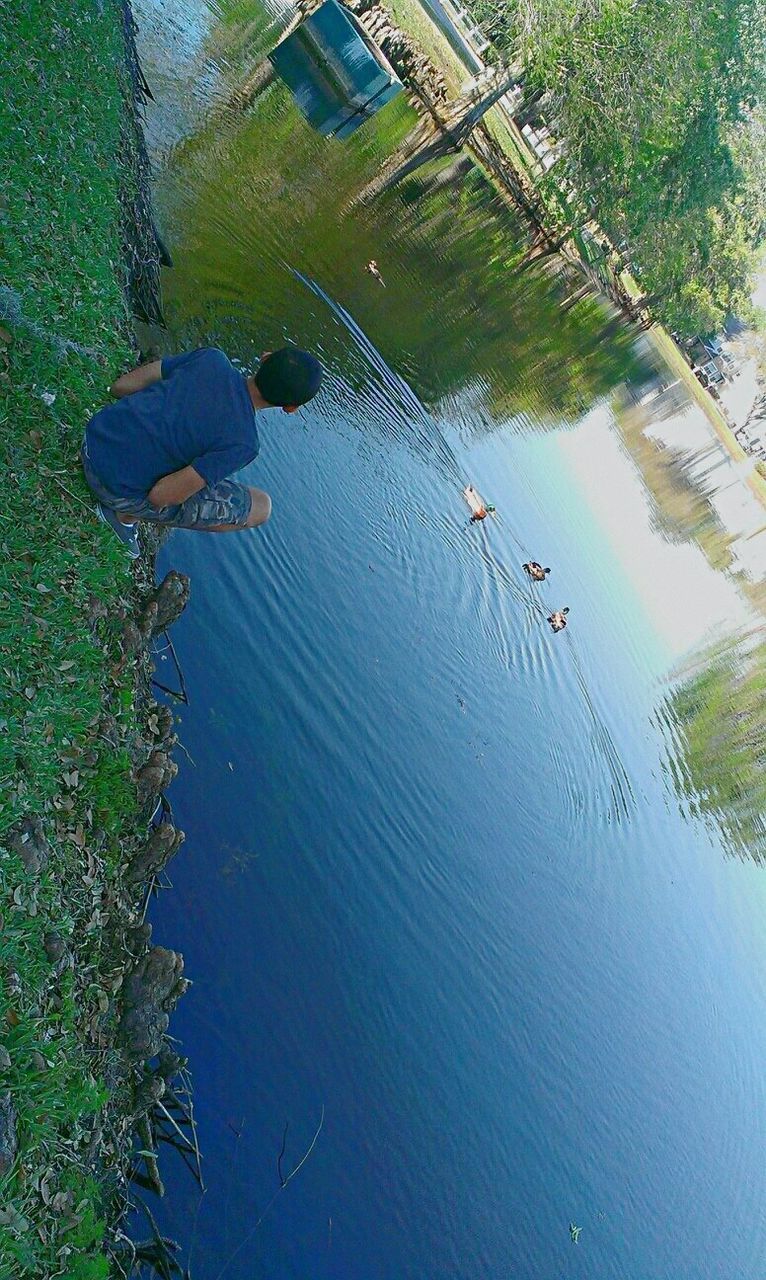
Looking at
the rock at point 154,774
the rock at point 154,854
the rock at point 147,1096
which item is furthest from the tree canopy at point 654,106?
the rock at point 147,1096

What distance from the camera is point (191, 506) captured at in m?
6.01

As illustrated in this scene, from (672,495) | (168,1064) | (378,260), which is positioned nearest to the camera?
(168,1064)

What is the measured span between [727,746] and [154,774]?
71.9ft

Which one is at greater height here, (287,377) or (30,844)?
(287,377)

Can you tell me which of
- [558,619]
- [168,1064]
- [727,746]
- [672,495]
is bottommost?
[727,746]

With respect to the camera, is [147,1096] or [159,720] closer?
[147,1096]

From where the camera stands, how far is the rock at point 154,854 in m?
6.58

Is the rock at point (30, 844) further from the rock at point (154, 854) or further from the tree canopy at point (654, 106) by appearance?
the tree canopy at point (654, 106)

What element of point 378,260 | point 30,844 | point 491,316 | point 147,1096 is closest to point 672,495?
point 491,316

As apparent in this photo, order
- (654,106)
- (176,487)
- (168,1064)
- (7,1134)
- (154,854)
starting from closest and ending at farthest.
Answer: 1. (7,1134)
2. (176,487)
3. (168,1064)
4. (154,854)
5. (654,106)

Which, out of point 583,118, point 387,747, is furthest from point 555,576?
point 583,118

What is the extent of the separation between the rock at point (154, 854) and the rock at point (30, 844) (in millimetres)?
Answer: 1353

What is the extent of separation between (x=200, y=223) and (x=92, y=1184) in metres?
11.2

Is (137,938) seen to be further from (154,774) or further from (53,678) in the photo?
(53,678)
